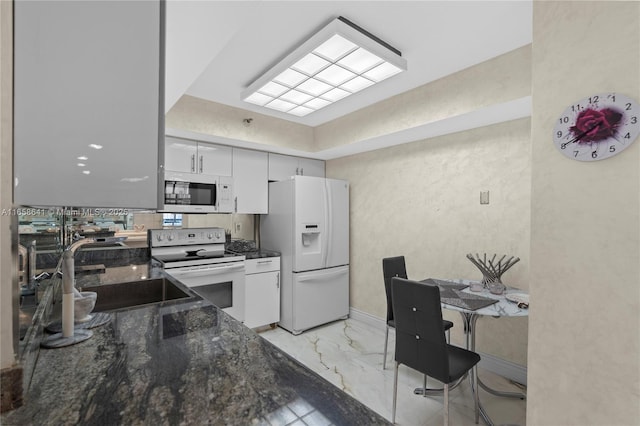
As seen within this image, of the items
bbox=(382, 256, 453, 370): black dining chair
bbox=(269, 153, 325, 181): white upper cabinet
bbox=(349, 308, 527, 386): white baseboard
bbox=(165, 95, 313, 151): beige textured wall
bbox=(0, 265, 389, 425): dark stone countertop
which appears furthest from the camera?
bbox=(269, 153, 325, 181): white upper cabinet

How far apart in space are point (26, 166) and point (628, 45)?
75.9 inches

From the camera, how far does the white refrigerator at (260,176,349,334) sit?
3451 millimetres

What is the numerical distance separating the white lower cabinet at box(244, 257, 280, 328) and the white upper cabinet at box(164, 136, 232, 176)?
43.0 inches

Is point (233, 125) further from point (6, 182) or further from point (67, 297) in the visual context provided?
point (6, 182)

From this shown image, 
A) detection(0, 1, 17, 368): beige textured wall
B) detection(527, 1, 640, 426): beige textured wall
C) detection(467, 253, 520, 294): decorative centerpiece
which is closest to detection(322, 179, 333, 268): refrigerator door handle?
detection(467, 253, 520, 294): decorative centerpiece

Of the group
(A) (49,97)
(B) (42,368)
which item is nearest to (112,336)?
(B) (42,368)

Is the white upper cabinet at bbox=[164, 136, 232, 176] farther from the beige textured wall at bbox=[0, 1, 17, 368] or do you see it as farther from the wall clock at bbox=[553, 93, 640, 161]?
the wall clock at bbox=[553, 93, 640, 161]

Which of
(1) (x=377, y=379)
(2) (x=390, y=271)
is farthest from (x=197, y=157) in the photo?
(1) (x=377, y=379)

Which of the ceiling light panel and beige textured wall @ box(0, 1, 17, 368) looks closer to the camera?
beige textured wall @ box(0, 1, 17, 368)

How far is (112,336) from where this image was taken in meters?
1.08

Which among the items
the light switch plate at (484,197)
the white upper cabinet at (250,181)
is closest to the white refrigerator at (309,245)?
the white upper cabinet at (250,181)

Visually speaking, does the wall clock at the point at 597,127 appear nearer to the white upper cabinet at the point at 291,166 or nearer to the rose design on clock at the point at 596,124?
the rose design on clock at the point at 596,124

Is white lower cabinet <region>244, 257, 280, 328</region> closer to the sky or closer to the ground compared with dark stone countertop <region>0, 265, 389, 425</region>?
closer to the ground

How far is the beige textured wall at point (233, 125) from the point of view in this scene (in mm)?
2914
